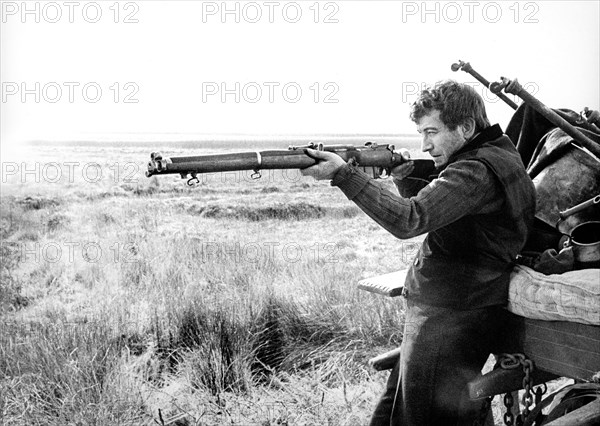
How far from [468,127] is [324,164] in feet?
2.14

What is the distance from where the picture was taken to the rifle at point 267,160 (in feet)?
8.06

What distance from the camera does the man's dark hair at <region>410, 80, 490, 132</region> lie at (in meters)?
2.79

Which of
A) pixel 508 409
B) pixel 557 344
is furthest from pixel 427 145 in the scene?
pixel 508 409

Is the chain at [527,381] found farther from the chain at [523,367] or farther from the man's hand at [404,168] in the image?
the man's hand at [404,168]

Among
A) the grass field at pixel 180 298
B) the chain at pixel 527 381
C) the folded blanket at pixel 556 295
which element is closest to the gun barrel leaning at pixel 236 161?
the folded blanket at pixel 556 295

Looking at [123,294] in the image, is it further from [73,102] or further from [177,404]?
[73,102]

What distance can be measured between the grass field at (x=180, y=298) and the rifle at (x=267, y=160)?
221 cm

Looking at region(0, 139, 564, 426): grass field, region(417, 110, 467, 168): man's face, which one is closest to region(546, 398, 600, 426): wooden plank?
region(417, 110, 467, 168): man's face

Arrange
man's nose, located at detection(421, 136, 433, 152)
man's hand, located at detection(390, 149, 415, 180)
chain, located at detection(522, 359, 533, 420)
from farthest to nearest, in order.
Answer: man's hand, located at detection(390, 149, 415, 180), man's nose, located at detection(421, 136, 433, 152), chain, located at detection(522, 359, 533, 420)

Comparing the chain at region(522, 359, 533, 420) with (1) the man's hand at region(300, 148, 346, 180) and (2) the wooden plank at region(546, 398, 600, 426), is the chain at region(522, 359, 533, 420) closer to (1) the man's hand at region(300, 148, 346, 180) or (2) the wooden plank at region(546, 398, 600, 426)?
(2) the wooden plank at region(546, 398, 600, 426)

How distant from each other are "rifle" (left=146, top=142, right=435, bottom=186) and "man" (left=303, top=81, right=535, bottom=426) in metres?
0.08

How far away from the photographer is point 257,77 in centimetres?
606

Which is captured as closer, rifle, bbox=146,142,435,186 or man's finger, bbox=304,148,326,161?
rifle, bbox=146,142,435,186

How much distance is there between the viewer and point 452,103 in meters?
2.79
